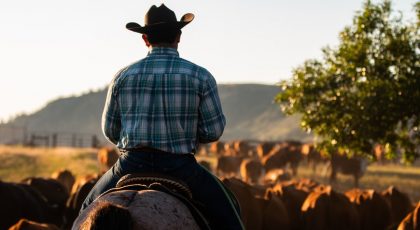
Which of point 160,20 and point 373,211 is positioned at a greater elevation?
point 160,20

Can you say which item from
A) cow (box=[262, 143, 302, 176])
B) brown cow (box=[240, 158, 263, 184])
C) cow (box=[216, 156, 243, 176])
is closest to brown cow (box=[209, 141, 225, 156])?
cow (box=[262, 143, 302, 176])

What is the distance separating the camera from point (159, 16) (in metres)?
A: 4.90

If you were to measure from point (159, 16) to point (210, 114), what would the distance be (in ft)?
2.58

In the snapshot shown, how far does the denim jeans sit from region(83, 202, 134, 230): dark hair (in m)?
0.76

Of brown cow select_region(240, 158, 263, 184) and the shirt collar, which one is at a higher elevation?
the shirt collar

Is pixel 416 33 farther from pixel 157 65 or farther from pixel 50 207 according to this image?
pixel 157 65

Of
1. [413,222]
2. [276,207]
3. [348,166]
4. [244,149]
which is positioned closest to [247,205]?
[276,207]

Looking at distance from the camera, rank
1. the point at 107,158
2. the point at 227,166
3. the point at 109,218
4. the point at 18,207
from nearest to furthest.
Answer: the point at 109,218
the point at 18,207
the point at 107,158
the point at 227,166

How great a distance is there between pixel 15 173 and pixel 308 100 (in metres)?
25.4

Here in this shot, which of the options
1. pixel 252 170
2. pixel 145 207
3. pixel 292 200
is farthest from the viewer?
pixel 252 170

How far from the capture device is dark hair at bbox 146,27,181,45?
4.91 meters

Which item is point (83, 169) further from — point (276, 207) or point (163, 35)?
point (163, 35)

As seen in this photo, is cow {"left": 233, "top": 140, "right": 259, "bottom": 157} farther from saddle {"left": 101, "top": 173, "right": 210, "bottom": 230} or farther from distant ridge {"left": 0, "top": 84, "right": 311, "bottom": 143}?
distant ridge {"left": 0, "top": 84, "right": 311, "bottom": 143}

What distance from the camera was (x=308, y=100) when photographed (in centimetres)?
1656
